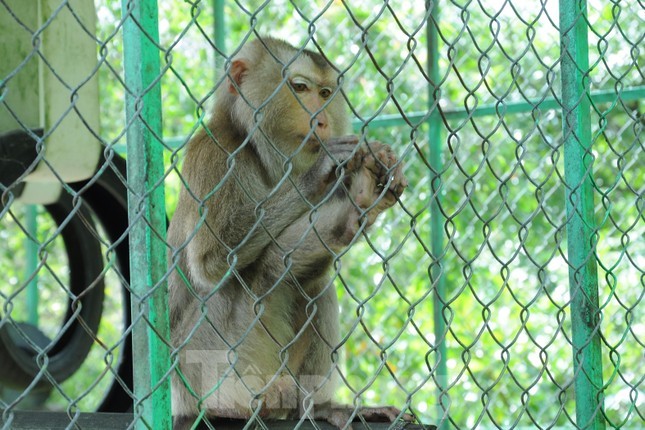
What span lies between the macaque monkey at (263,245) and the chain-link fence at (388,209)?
0.03m

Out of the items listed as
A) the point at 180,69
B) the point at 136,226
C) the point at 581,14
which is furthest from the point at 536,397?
the point at 136,226

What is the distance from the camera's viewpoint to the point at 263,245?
3734 mm

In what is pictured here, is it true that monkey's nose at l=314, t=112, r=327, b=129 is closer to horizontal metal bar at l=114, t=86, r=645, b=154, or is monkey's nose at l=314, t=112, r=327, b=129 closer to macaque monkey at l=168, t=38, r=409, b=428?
macaque monkey at l=168, t=38, r=409, b=428

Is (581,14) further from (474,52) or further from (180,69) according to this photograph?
(180,69)

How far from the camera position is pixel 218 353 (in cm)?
380

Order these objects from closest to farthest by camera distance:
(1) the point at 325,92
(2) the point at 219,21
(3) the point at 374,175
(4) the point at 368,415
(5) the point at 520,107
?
(3) the point at 374,175 < (4) the point at 368,415 < (1) the point at 325,92 < (5) the point at 520,107 < (2) the point at 219,21

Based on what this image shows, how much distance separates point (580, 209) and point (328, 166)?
1026 mm

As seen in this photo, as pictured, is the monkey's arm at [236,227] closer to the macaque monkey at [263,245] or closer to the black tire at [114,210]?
the macaque monkey at [263,245]

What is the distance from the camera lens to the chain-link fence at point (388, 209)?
270 cm

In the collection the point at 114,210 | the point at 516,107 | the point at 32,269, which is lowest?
the point at 114,210

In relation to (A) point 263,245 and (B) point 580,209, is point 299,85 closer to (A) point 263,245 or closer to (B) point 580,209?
(A) point 263,245

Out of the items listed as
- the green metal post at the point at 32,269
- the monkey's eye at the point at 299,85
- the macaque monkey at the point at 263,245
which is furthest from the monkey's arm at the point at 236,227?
the green metal post at the point at 32,269

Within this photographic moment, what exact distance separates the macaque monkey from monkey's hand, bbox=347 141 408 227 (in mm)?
11

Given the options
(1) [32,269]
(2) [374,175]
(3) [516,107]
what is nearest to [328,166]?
(2) [374,175]
